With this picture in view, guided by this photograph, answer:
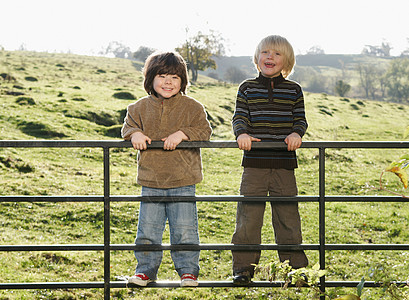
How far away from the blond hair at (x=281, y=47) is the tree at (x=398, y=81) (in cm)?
9267

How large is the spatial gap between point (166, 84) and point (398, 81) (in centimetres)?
9735

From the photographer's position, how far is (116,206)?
1025 centimetres

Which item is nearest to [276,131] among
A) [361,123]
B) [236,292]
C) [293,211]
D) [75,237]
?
[293,211]

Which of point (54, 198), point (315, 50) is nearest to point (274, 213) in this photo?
point (54, 198)

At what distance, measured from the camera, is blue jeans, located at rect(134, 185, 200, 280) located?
3.35 metres

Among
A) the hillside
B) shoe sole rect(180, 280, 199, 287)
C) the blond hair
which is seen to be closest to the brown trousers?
shoe sole rect(180, 280, 199, 287)

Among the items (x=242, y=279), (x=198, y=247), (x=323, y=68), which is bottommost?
(x=242, y=279)

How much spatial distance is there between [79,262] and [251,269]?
4.21 meters

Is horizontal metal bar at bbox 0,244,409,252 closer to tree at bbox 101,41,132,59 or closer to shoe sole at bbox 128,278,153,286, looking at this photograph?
shoe sole at bbox 128,278,153,286

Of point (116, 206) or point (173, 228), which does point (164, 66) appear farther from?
point (116, 206)

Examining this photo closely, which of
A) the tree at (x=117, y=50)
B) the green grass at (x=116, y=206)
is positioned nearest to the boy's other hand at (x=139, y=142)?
the green grass at (x=116, y=206)

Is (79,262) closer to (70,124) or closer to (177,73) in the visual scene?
(177,73)

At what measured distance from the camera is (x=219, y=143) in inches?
119

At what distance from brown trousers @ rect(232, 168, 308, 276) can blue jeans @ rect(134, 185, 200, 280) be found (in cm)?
37
